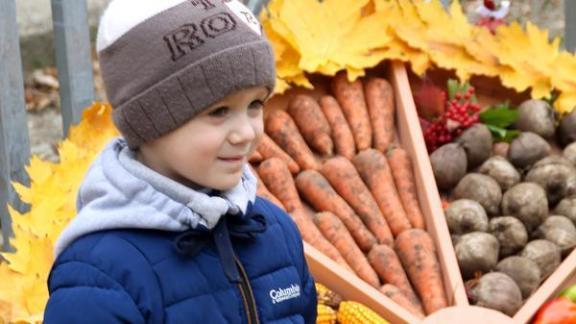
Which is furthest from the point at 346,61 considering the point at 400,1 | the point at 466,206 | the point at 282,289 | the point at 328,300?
the point at 282,289

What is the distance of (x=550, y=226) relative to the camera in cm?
292

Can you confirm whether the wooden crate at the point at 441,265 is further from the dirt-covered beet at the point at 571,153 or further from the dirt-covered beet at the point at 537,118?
the dirt-covered beet at the point at 571,153

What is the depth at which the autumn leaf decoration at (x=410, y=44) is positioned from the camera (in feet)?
10.4

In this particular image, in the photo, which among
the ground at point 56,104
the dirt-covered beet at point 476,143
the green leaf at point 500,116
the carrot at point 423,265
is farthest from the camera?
the ground at point 56,104

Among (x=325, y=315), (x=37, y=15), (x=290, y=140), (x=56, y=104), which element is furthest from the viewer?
(x=37, y=15)

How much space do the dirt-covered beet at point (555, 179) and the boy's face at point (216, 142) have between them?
165 centimetres

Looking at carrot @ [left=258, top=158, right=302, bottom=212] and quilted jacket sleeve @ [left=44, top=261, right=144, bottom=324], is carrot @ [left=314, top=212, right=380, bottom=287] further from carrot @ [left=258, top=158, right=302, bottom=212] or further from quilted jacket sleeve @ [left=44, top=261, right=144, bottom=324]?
quilted jacket sleeve @ [left=44, top=261, right=144, bottom=324]

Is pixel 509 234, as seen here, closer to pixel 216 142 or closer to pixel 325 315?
pixel 325 315

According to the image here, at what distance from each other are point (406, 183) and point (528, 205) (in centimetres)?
35

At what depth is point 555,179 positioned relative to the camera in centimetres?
306

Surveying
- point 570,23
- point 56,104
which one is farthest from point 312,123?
point 56,104

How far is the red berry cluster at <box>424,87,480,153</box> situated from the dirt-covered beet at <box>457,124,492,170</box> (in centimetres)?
3

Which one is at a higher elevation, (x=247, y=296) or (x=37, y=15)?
(x=247, y=296)

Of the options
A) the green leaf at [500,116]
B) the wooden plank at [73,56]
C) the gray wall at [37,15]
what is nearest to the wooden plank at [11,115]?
the wooden plank at [73,56]
